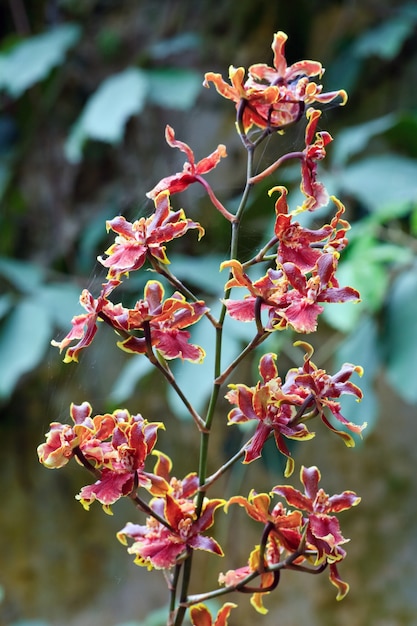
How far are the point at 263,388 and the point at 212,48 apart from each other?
1254 mm

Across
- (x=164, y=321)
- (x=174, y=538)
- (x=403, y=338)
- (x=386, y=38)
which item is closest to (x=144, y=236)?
(x=164, y=321)

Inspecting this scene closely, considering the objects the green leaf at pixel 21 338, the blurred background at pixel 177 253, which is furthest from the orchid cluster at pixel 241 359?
the green leaf at pixel 21 338

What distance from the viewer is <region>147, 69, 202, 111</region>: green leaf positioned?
1.17 metres

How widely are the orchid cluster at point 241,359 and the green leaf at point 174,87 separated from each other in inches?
32.7

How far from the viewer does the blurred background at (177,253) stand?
913 mm

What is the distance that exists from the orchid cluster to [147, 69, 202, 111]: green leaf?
830mm

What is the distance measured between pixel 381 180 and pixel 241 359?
711mm

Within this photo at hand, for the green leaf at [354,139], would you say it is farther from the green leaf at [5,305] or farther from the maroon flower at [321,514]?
the maroon flower at [321,514]

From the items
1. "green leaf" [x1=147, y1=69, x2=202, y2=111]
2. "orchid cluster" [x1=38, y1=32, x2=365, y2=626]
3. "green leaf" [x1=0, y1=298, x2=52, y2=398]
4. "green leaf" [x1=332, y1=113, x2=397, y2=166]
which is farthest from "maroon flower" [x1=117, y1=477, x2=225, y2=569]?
"green leaf" [x1=147, y1=69, x2=202, y2=111]

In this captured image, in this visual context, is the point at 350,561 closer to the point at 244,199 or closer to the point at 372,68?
the point at 372,68

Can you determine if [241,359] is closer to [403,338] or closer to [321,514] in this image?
[321,514]

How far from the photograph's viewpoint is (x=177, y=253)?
1.17 metres

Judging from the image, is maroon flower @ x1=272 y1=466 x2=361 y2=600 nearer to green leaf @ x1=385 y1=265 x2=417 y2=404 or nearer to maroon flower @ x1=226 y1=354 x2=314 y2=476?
maroon flower @ x1=226 y1=354 x2=314 y2=476

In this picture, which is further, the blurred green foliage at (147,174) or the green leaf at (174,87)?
the green leaf at (174,87)
